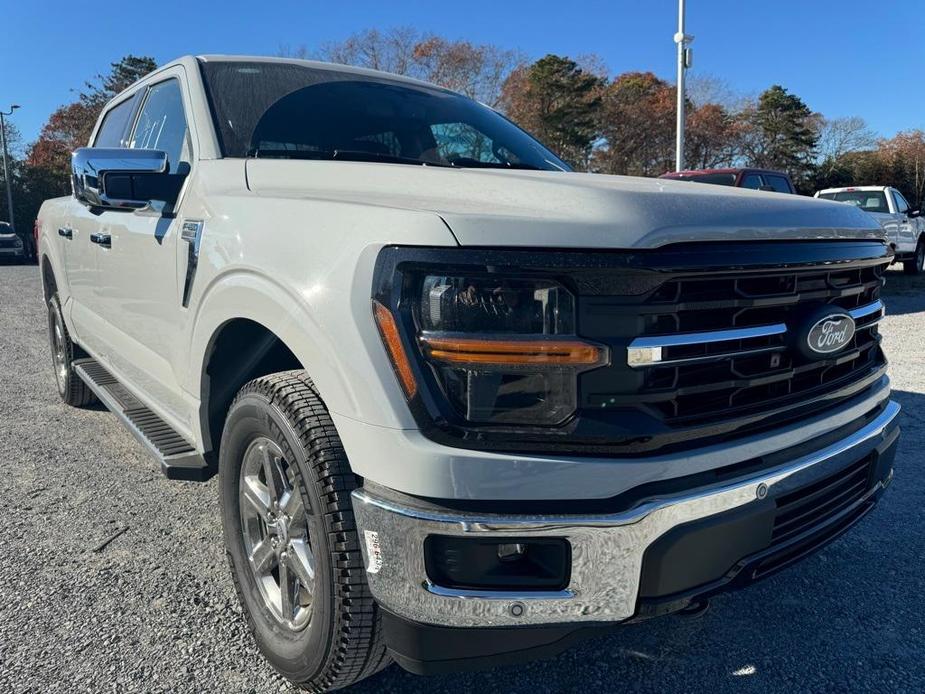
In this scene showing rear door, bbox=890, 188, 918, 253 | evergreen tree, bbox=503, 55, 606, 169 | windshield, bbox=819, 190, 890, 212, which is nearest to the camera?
rear door, bbox=890, 188, 918, 253

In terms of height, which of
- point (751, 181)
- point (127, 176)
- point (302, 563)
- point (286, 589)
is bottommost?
point (286, 589)

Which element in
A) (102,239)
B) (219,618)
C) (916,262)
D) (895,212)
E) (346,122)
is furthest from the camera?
(916,262)

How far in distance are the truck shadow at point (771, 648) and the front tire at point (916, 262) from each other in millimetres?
15961

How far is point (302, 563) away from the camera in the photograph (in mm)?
1949

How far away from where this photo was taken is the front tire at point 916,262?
16203 millimetres

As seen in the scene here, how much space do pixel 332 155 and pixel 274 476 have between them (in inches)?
49.8

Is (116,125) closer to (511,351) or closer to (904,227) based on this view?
(511,351)

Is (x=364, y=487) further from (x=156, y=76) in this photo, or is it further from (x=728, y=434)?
(x=156, y=76)

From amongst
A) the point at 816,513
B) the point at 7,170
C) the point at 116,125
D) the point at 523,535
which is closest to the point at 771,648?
the point at 816,513

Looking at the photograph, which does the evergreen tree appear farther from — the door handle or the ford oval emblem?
the ford oval emblem

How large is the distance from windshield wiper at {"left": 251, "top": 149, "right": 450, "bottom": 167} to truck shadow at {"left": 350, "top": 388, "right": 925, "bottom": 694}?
1750 mm

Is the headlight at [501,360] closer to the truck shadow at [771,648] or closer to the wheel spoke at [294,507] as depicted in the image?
the wheel spoke at [294,507]

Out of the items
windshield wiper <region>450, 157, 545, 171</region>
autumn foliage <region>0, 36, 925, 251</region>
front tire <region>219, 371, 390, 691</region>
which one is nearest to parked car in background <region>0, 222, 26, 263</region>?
autumn foliage <region>0, 36, 925, 251</region>

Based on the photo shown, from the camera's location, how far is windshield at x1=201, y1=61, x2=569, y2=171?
2711mm
